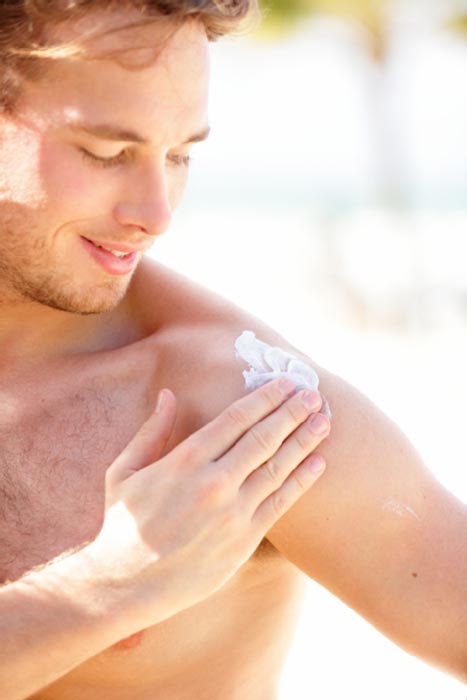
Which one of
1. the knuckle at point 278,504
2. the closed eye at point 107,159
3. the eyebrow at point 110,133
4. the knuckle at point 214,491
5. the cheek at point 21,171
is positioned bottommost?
the knuckle at point 278,504

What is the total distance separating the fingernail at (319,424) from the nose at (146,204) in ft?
1.70

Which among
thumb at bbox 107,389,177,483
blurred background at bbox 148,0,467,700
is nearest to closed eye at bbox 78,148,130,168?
thumb at bbox 107,389,177,483

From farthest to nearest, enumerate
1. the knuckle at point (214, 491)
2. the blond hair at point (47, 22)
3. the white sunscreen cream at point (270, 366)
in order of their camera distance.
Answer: the blond hair at point (47, 22) < the white sunscreen cream at point (270, 366) < the knuckle at point (214, 491)

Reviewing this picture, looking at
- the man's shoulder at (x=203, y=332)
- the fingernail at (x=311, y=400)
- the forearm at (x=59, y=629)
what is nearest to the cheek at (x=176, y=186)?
the man's shoulder at (x=203, y=332)

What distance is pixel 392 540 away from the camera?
2375mm

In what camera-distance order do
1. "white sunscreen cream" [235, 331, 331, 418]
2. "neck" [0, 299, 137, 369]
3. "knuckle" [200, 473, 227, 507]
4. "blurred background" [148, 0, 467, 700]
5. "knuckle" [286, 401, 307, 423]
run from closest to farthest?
"knuckle" [200, 473, 227, 507] → "knuckle" [286, 401, 307, 423] → "white sunscreen cream" [235, 331, 331, 418] → "neck" [0, 299, 137, 369] → "blurred background" [148, 0, 467, 700]

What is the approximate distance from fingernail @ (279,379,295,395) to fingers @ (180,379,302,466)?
0.04 m

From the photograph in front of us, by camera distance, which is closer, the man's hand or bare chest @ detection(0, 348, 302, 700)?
the man's hand

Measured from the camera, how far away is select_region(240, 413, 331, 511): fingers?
2225mm

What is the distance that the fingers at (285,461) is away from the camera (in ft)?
7.30

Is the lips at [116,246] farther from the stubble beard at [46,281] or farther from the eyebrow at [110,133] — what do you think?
the eyebrow at [110,133]

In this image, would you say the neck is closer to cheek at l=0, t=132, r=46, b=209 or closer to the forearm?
cheek at l=0, t=132, r=46, b=209

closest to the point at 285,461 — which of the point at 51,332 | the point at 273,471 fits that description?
the point at 273,471

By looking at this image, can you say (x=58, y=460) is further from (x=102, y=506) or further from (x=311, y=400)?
(x=311, y=400)
